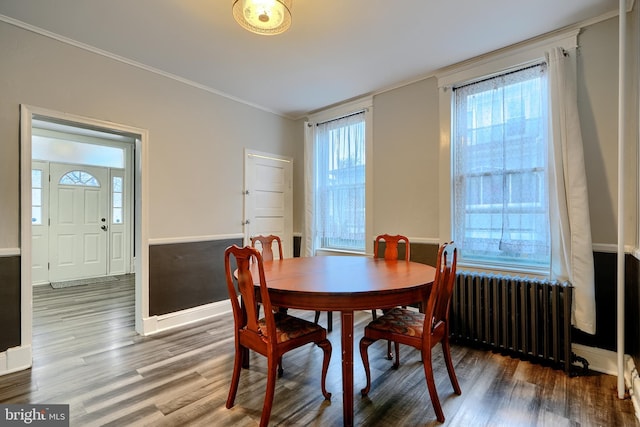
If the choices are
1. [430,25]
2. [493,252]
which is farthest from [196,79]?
[493,252]

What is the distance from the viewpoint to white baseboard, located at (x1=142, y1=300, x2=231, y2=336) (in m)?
2.91

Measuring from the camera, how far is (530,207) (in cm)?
246

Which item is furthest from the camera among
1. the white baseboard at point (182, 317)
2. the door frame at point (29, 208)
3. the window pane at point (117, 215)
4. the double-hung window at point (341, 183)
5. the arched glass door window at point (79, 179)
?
the window pane at point (117, 215)

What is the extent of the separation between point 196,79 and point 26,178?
177 cm

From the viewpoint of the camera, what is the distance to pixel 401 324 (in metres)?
1.82

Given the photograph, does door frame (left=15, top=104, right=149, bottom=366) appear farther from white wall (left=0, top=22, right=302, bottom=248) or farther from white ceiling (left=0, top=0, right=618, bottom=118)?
white ceiling (left=0, top=0, right=618, bottom=118)

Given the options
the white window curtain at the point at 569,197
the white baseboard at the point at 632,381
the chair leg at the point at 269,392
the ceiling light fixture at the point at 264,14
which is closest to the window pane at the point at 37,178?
the ceiling light fixture at the point at 264,14

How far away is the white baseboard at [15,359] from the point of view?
214cm

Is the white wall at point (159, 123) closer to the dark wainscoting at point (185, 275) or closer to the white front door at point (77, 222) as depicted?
the dark wainscoting at point (185, 275)

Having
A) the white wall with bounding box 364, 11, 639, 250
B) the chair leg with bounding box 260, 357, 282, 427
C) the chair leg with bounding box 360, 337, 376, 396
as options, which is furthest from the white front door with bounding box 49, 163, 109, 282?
the chair leg with bounding box 360, 337, 376, 396

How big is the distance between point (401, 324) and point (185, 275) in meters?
2.43

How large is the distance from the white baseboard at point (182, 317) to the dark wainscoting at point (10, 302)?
894 millimetres

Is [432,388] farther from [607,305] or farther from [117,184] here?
[117,184]

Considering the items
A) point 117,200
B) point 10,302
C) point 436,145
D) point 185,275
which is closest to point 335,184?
point 436,145
